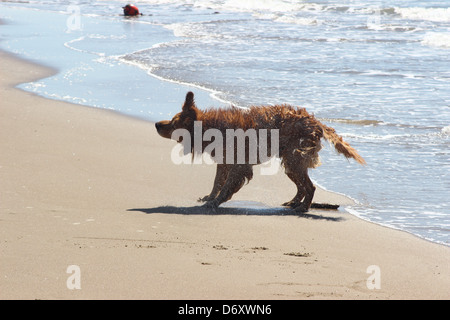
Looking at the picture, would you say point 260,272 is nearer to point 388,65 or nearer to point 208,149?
point 208,149

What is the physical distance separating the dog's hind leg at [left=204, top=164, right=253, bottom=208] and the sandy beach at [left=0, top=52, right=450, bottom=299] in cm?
12

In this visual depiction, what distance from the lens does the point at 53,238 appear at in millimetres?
5145

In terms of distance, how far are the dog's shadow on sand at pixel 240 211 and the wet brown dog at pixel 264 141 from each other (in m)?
0.10

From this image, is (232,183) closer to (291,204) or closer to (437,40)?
(291,204)

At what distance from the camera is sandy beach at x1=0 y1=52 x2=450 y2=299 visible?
444cm

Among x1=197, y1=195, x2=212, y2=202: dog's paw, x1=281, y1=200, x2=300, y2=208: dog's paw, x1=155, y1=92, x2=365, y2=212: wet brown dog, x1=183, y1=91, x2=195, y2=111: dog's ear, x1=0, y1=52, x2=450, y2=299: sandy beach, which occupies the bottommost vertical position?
x1=281, y1=200, x2=300, y2=208: dog's paw

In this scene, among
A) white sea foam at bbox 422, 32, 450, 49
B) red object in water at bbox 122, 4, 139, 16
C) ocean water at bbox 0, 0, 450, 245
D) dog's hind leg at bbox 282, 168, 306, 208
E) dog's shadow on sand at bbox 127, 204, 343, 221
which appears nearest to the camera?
dog's shadow on sand at bbox 127, 204, 343, 221

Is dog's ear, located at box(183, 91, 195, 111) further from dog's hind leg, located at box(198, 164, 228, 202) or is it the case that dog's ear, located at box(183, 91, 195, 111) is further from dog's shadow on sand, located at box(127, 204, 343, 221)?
dog's shadow on sand, located at box(127, 204, 343, 221)

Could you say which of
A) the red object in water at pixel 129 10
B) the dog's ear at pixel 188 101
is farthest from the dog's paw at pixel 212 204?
the red object in water at pixel 129 10

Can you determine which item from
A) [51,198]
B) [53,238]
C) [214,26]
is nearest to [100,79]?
[51,198]

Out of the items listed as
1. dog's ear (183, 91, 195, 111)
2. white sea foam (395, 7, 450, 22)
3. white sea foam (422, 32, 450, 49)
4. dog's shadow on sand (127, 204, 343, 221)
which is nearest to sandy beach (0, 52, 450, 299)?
dog's shadow on sand (127, 204, 343, 221)

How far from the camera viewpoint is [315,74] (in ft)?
47.9

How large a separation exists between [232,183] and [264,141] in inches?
21.3

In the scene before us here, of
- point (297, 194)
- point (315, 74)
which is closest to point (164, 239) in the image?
point (297, 194)
